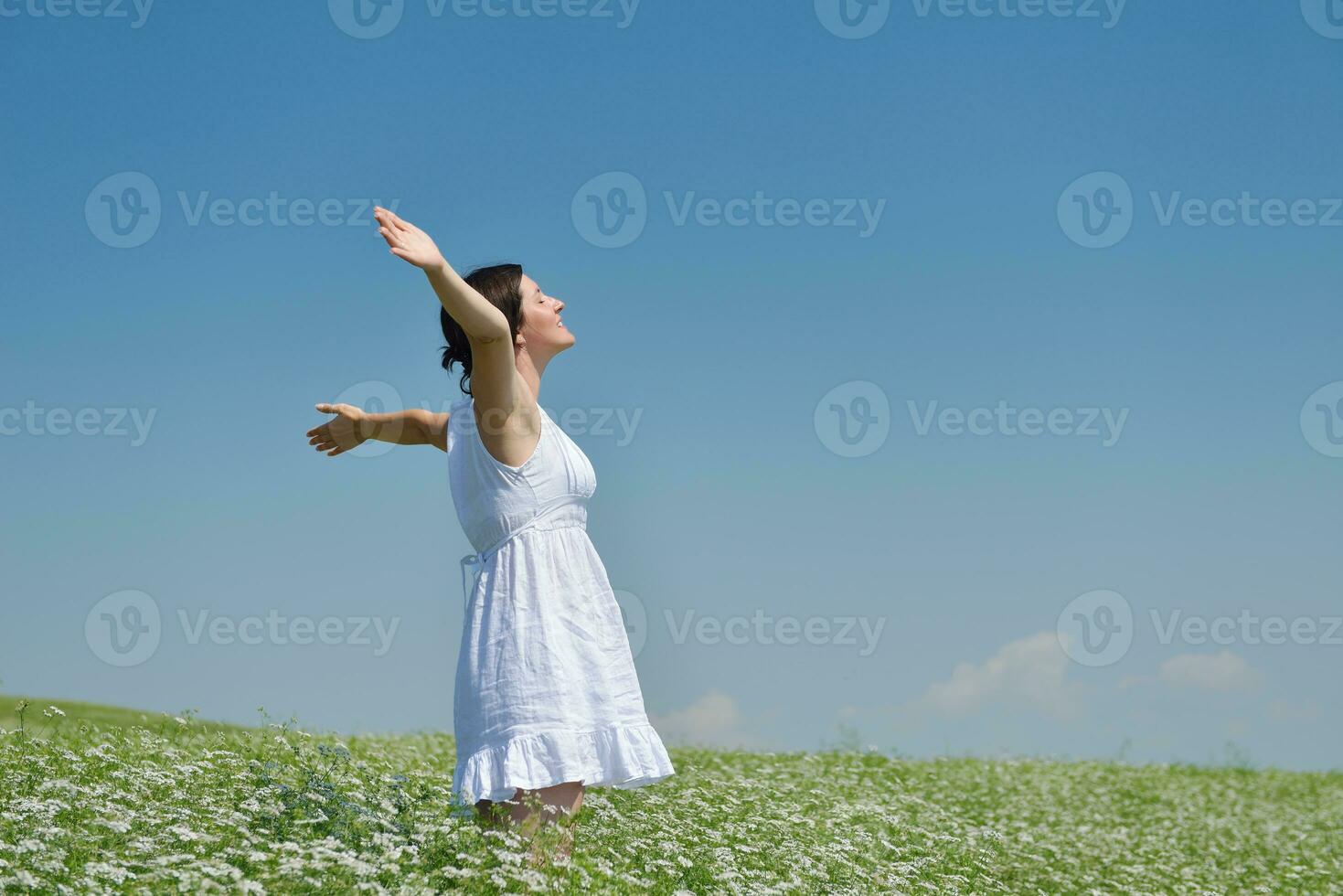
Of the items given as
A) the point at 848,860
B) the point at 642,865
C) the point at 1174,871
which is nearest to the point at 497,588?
the point at 642,865

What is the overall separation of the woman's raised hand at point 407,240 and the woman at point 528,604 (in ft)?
0.85

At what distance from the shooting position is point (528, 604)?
6039 millimetres

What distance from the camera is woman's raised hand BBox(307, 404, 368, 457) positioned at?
7043 millimetres

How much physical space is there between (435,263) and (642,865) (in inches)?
140

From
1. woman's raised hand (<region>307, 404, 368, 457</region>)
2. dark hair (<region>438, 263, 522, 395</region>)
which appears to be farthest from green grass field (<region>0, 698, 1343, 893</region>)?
dark hair (<region>438, 263, 522, 395</region>)

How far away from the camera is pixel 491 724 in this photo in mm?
5945

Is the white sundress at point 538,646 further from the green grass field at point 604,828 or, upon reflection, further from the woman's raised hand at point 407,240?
the woman's raised hand at point 407,240

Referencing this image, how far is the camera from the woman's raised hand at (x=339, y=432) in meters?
7.04

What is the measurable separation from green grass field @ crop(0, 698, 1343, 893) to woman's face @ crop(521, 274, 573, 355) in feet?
8.20

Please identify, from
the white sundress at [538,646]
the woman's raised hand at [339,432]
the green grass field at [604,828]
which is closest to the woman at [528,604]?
the white sundress at [538,646]

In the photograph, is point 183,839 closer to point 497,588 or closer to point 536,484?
point 497,588

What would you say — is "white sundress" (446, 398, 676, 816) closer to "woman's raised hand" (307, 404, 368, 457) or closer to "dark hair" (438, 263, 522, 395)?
"dark hair" (438, 263, 522, 395)

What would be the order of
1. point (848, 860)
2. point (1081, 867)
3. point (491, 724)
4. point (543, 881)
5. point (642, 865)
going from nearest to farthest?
point (543, 881), point (491, 724), point (642, 865), point (848, 860), point (1081, 867)

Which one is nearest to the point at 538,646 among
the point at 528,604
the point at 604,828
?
the point at 528,604
